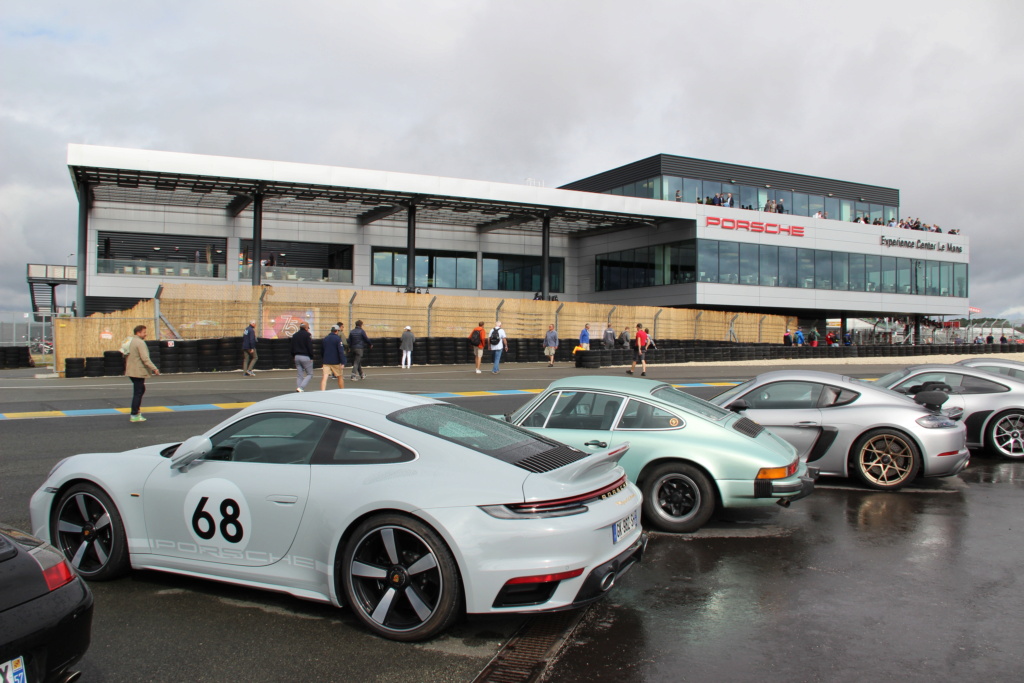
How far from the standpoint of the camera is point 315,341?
28609 millimetres

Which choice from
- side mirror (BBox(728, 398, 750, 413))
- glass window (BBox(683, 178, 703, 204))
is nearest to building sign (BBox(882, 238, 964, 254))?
glass window (BBox(683, 178, 703, 204))

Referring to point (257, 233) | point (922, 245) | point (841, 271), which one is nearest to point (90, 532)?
point (257, 233)

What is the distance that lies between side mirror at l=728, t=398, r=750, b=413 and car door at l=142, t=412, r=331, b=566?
5146 millimetres

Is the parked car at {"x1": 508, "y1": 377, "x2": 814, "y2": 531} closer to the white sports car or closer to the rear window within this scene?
the rear window

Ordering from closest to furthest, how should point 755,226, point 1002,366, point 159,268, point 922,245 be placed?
point 1002,366 → point 159,268 → point 755,226 → point 922,245

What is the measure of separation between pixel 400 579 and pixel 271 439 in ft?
4.28

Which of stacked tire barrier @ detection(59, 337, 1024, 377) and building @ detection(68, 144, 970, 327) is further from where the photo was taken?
building @ detection(68, 144, 970, 327)

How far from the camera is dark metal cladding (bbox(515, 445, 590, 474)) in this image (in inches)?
158

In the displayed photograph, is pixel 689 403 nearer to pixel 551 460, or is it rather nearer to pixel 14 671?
pixel 551 460

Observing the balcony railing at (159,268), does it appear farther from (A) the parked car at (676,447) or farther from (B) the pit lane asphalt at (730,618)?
(A) the parked car at (676,447)

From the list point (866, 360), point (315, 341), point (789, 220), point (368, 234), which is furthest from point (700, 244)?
point (315, 341)

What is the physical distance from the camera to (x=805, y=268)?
49406 millimetres

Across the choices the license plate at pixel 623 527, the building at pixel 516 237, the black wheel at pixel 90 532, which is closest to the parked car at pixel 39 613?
the black wheel at pixel 90 532

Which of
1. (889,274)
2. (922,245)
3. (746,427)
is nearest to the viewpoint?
(746,427)
